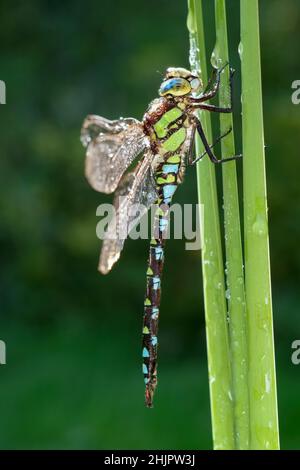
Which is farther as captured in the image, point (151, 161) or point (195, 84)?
point (151, 161)

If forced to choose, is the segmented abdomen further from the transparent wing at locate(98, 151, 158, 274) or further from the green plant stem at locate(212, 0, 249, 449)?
the green plant stem at locate(212, 0, 249, 449)

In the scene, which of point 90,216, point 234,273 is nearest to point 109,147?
point 234,273

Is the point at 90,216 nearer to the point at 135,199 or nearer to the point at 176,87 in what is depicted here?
the point at 135,199

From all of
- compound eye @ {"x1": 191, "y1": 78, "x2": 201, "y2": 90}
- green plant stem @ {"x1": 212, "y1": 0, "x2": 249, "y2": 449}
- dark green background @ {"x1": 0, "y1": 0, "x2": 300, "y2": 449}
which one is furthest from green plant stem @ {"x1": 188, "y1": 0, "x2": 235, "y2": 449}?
dark green background @ {"x1": 0, "y1": 0, "x2": 300, "y2": 449}

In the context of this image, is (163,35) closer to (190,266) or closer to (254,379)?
(190,266)

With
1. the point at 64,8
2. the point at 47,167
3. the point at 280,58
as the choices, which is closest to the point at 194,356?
the point at 47,167

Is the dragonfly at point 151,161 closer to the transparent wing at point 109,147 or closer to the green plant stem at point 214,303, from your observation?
the transparent wing at point 109,147

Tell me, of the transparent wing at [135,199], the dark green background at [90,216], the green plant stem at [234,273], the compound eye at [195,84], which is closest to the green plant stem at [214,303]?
the green plant stem at [234,273]
